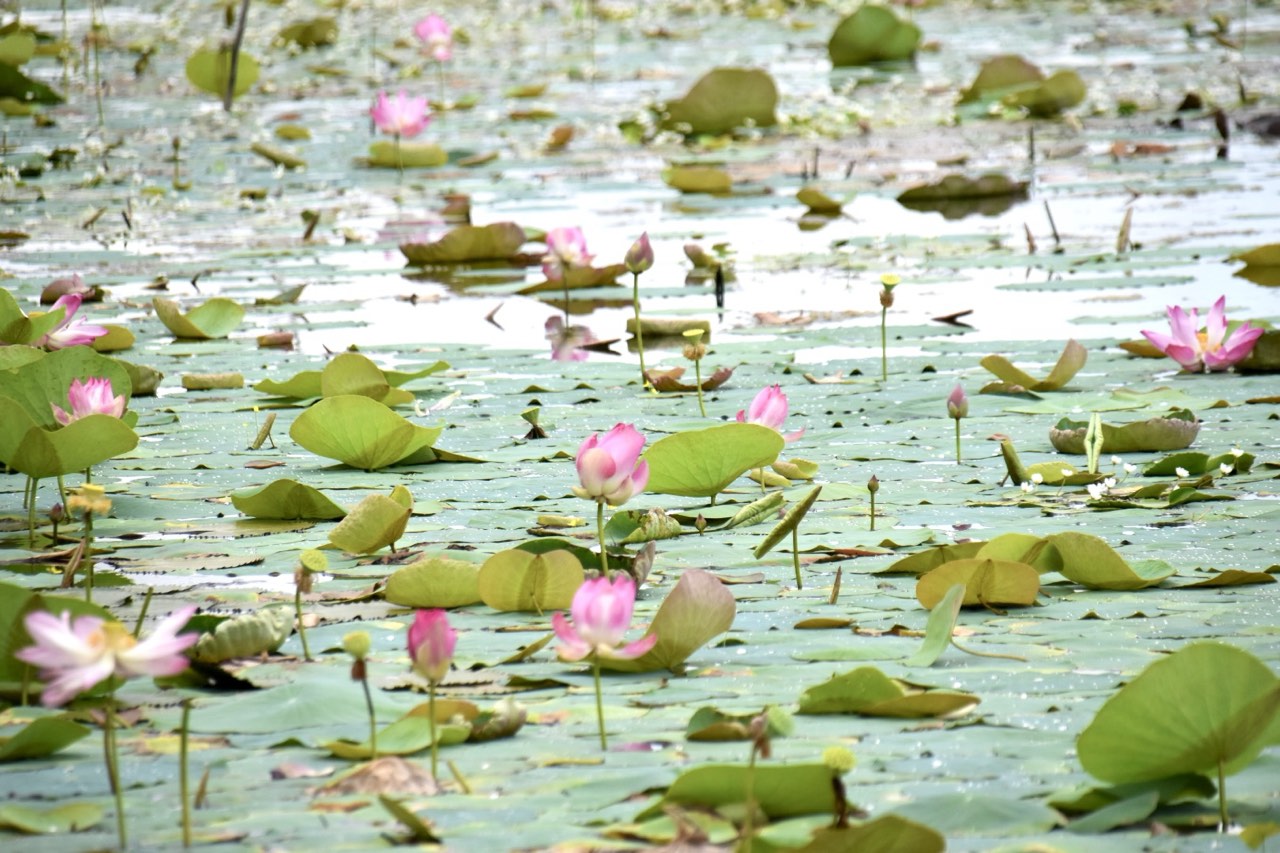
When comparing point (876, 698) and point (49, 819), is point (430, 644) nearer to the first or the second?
point (49, 819)

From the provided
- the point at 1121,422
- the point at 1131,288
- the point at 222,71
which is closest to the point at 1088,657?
the point at 1121,422

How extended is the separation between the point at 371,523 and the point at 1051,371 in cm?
175

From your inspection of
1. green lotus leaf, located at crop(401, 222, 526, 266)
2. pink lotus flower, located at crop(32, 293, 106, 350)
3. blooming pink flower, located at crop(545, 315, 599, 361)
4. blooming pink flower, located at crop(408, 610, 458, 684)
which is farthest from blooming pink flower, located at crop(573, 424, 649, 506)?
green lotus leaf, located at crop(401, 222, 526, 266)

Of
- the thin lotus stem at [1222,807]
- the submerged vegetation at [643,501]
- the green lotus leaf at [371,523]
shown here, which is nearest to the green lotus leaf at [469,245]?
the submerged vegetation at [643,501]

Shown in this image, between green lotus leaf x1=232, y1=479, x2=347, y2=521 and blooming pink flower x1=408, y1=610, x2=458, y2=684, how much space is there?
1.06m

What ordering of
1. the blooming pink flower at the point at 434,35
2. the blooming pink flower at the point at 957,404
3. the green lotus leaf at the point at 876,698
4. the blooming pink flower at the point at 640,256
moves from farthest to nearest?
the blooming pink flower at the point at 434,35 < the blooming pink flower at the point at 640,256 < the blooming pink flower at the point at 957,404 < the green lotus leaf at the point at 876,698

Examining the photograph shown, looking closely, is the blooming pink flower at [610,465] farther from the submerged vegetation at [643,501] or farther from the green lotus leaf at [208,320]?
the green lotus leaf at [208,320]

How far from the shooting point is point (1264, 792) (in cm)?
145

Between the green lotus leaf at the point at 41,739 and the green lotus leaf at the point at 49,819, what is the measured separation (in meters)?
0.11

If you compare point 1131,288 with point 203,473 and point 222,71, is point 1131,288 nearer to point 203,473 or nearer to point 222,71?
point 203,473

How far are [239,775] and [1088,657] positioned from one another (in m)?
0.92

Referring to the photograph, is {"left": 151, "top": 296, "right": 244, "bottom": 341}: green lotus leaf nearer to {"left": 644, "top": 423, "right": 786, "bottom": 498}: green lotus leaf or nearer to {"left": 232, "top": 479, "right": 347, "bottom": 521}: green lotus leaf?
{"left": 232, "top": 479, "right": 347, "bottom": 521}: green lotus leaf

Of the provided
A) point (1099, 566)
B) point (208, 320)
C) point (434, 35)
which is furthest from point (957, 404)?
point (434, 35)

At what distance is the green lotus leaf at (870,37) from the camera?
9992 mm
